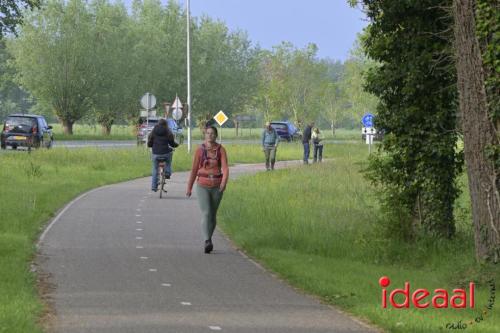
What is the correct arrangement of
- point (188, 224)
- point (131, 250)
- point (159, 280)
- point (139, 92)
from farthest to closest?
1. point (139, 92)
2. point (188, 224)
3. point (131, 250)
4. point (159, 280)

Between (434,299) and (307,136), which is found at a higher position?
(307,136)

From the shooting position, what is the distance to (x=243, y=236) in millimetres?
15984

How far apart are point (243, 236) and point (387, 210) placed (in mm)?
2251

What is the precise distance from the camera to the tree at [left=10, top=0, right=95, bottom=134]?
252ft

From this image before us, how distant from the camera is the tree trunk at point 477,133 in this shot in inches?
457

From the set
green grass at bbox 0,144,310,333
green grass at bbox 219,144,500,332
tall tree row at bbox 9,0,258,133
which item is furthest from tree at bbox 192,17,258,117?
green grass at bbox 219,144,500,332

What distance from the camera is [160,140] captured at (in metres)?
24.3

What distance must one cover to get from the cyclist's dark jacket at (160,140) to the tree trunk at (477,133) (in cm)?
1308

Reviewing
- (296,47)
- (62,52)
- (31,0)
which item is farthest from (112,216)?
(296,47)

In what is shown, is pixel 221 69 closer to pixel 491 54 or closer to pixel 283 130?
pixel 283 130

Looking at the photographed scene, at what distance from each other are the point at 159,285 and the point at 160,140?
13.6 meters

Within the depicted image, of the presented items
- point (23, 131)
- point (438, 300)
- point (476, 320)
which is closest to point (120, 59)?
point (23, 131)

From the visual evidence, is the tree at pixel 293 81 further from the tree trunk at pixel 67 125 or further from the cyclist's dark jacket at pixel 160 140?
the cyclist's dark jacket at pixel 160 140

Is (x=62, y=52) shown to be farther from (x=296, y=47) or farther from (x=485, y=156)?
(x=485, y=156)
